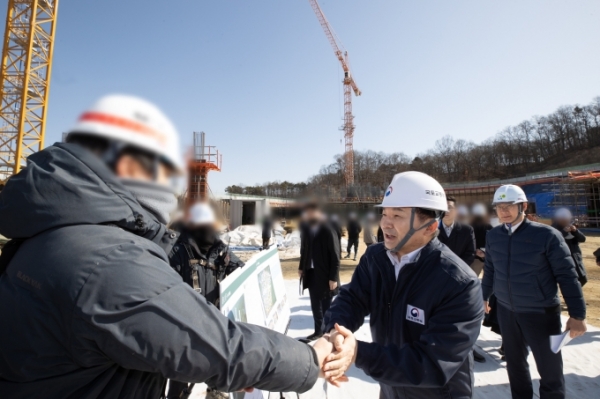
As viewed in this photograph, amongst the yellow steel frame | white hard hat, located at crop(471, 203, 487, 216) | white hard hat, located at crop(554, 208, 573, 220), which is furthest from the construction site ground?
the yellow steel frame

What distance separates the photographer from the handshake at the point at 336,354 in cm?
165

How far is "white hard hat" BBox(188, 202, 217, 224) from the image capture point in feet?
11.6

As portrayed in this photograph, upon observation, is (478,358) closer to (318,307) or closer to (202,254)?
(318,307)

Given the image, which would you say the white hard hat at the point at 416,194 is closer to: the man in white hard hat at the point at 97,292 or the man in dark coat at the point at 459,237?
the man in white hard hat at the point at 97,292

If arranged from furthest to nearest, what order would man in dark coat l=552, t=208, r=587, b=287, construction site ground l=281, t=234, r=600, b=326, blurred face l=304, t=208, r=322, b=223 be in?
construction site ground l=281, t=234, r=600, b=326 → blurred face l=304, t=208, r=322, b=223 → man in dark coat l=552, t=208, r=587, b=287

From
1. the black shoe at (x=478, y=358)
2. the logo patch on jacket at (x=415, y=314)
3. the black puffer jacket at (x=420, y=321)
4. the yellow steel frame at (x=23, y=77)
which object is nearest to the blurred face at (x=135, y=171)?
the black puffer jacket at (x=420, y=321)

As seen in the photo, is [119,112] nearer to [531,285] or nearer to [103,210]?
[103,210]

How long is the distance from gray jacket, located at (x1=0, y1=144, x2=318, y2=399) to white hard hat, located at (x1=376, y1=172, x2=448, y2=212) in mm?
1439

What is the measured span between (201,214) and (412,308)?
2.58 metres

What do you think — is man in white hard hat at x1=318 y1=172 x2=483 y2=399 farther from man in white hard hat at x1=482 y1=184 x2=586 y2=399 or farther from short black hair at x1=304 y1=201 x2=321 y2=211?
short black hair at x1=304 y1=201 x2=321 y2=211

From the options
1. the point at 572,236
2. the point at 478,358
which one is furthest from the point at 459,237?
the point at 572,236

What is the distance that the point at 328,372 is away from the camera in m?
1.64

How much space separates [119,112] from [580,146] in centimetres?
8216

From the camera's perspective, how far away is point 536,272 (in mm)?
3055
